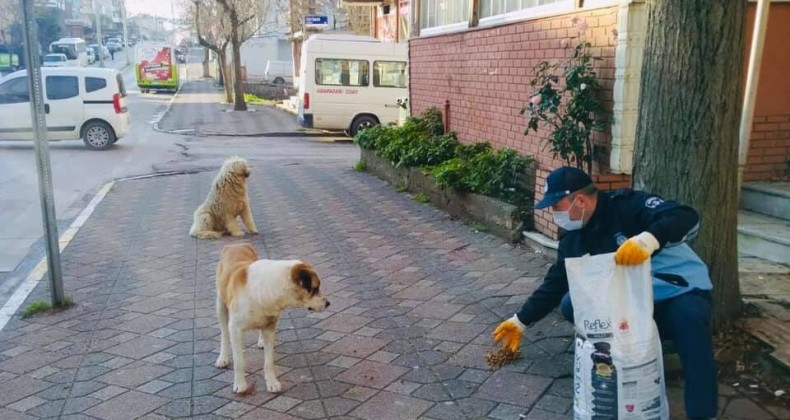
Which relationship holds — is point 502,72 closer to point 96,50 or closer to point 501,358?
point 501,358

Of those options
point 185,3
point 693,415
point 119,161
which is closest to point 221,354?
point 693,415

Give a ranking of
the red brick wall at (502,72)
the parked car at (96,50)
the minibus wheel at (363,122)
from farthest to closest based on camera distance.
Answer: the parked car at (96,50) → the minibus wheel at (363,122) → the red brick wall at (502,72)

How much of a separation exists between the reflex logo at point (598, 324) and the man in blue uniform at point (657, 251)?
281 millimetres

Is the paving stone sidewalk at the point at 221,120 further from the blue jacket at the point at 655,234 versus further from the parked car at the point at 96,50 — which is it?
A: the parked car at the point at 96,50

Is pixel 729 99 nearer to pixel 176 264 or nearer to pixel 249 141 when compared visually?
pixel 176 264

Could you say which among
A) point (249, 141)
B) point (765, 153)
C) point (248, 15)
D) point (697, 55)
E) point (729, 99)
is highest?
point (248, 15)

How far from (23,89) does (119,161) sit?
136 inches

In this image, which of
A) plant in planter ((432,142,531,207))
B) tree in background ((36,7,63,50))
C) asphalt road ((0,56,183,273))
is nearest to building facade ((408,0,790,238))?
plant in planter ((432,142,531,207))

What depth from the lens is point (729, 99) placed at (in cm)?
369

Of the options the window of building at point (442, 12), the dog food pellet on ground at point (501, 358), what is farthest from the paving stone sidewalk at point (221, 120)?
the dog food pellet on ground at point (501, 358)

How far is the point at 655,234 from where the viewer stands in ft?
10.2

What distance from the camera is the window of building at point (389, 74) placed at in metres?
19.3

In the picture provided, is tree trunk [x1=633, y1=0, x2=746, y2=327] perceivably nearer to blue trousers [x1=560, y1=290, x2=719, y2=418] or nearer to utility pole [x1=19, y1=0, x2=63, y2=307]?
blue trousers [x1=560, y1=290, x2=719, y2=418]

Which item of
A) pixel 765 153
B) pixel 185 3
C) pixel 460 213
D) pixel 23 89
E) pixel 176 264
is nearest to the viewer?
pixel 765 153
